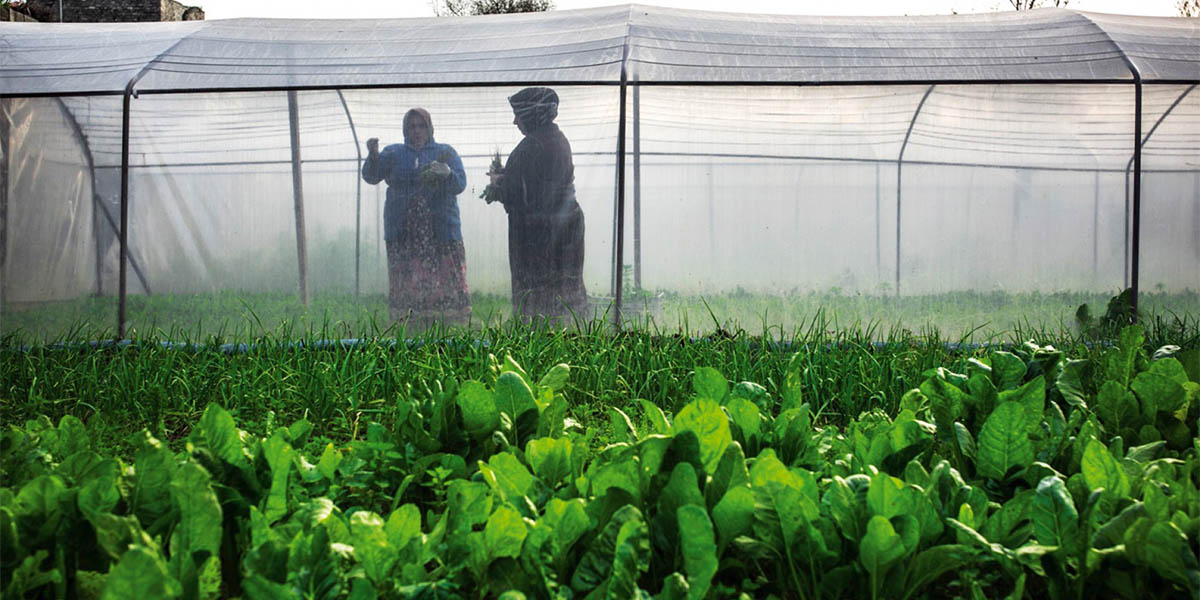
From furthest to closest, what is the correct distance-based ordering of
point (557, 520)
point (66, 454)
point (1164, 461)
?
point (66, 454), point (1164, 461), point (557, 520)

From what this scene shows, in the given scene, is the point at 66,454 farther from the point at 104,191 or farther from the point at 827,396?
the point at 104,191

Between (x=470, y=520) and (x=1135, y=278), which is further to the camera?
(x=1135, y=278)

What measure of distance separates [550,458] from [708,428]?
30cm

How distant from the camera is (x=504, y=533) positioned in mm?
1257

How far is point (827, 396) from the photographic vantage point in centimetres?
327

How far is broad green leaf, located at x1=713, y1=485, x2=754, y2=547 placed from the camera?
52.2 inches

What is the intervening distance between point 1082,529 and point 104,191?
6.15m

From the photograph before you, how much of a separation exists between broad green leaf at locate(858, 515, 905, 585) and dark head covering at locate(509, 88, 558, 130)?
447 centimetres

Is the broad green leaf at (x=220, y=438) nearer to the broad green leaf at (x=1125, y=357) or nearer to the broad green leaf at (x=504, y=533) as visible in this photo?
the broad green leaf at (x=504, y=533)

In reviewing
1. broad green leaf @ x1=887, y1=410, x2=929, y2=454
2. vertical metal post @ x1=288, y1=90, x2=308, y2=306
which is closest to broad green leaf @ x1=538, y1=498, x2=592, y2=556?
broad green leaf @ x1=887, y1=410, x2=929, y2=454

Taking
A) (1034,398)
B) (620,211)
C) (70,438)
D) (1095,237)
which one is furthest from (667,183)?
(70,438)

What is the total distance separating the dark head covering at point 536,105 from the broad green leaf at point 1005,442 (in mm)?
4172

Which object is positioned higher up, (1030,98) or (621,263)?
(1030,98)

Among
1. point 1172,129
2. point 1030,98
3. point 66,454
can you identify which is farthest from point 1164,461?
point 1172,129
